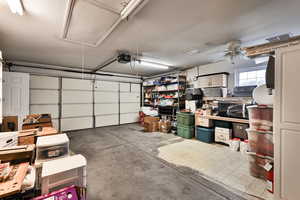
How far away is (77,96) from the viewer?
5863 millimetres

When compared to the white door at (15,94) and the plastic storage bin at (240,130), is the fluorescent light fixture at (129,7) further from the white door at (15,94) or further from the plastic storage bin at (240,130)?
the white door at (15,94)

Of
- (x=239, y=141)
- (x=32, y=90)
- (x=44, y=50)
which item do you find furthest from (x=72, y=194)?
(x=32, y=90)

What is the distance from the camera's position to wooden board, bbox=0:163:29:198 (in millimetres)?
906

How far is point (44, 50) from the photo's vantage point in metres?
3.65

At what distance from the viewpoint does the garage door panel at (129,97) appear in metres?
7.18

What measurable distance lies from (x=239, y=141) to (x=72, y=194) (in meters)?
3.81

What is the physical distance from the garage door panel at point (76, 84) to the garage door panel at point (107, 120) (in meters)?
1.61

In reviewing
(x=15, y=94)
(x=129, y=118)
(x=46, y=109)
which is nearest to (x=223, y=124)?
(x=129, y=118)

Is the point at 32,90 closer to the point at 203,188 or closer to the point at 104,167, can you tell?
the point at 104,167

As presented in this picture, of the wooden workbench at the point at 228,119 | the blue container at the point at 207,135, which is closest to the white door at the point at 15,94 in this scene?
the blue container at the point at 207,135

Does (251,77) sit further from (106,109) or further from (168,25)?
(106,109)

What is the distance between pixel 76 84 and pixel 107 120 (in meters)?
2.29

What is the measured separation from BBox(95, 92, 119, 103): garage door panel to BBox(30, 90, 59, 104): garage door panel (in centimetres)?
168

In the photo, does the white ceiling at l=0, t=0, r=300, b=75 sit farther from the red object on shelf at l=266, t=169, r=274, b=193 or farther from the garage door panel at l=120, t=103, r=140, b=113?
the garage door panel at l=120, t=103, r=140, b=113
